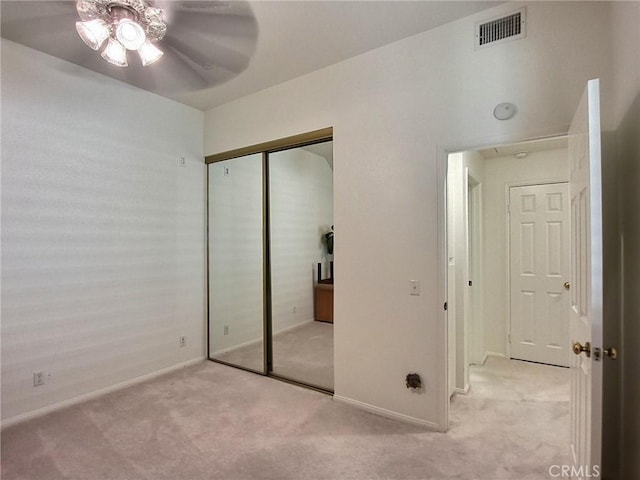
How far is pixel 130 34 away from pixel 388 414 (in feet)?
9.94

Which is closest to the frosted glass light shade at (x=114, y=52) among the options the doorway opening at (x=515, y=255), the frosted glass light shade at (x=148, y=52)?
the frosted glass light shade at (x=148, y=52)

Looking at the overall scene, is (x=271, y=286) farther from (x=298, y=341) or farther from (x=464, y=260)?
(x=464, y=260)

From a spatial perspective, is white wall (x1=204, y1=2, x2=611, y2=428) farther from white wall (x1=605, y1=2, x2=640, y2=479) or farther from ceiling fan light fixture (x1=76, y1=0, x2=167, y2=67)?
ceiling fan light fixture (x1=76, y1=0, x2=167, y2=67)

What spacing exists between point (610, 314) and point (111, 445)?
10.2ft

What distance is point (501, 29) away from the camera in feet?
6.82

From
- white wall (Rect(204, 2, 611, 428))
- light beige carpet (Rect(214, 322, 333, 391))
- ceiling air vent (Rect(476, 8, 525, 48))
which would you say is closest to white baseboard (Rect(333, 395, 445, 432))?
white wall (Rect(204, 2, 611, 428))

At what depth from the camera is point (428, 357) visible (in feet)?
7.71

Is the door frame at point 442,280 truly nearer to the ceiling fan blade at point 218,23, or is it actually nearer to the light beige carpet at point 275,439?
the light beige carpet at point 275,439

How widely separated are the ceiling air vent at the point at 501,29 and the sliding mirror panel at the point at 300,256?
1686 mm

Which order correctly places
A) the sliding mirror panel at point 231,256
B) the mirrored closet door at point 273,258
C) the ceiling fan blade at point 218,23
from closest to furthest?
the ceiling fan blade at point 218,23 → the mirrored closet door at point 273,258 → the sliding mirror panel at point 231,256

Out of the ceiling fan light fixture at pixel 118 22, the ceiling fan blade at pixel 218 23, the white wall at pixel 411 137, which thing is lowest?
the white wall at pixel 411 137

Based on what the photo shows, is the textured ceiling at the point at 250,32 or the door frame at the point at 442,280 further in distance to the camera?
the door frame at the point at 442,280

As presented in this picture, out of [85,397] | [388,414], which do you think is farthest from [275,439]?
[85,397]

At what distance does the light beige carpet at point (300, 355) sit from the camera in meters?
3.21
